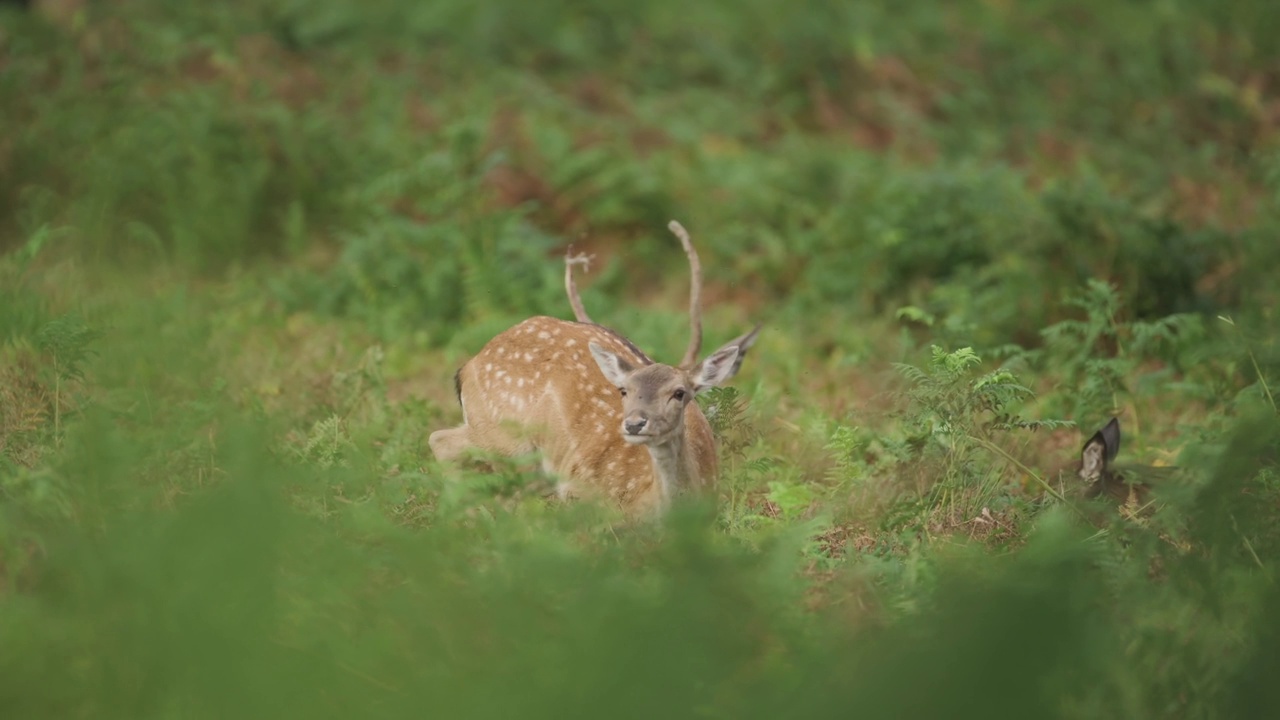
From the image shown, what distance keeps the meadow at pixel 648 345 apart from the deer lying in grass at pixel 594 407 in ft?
0.70

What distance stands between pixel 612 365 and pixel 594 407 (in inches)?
19.8

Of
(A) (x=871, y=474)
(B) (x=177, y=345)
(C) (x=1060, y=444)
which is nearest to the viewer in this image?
(B) (x=177, y=345)

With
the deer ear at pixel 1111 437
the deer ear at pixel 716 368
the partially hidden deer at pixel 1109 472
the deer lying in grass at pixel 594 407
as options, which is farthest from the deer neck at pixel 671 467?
the deer ear at pixel 1111 437

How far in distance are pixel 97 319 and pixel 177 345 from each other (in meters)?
0.94

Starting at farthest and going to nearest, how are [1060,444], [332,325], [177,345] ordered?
[332,325]
[1060,444]
[177,345]

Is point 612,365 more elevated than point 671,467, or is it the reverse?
point 612,365

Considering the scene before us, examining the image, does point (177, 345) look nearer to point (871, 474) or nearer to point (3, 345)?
point (3, 345)

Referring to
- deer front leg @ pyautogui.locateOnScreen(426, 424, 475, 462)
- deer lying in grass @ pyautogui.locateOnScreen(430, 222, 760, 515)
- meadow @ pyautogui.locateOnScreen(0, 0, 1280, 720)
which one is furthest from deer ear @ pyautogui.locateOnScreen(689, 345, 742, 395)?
deer front leg @ pyautogui.locateOnScreen(426, 424, 475, 462)

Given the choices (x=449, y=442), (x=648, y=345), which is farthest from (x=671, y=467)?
(x=648, y=345)

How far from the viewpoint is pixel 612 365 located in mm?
6453

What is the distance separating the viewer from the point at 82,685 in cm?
412

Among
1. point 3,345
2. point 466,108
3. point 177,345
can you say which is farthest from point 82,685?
point 466,108

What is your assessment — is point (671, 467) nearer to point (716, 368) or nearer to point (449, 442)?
point (716, 368)

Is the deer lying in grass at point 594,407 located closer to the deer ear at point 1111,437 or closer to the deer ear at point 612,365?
the deer ear at point 612,365
